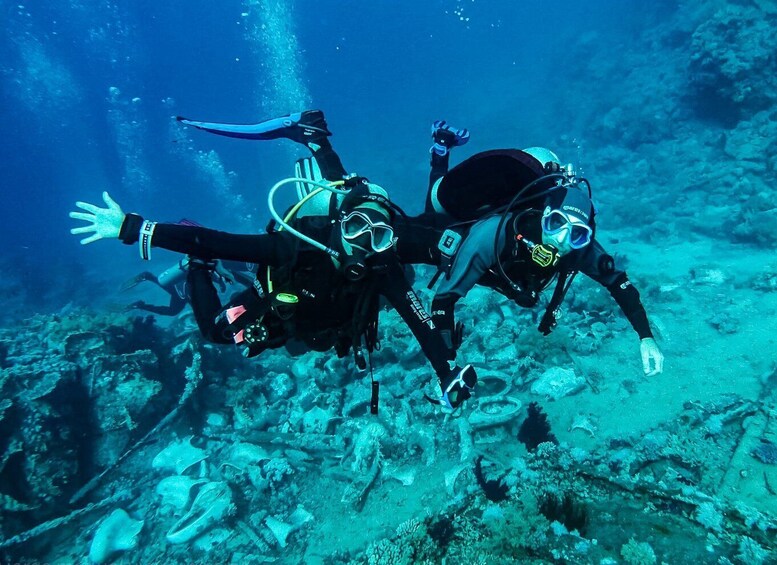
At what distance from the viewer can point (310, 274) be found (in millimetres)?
3518

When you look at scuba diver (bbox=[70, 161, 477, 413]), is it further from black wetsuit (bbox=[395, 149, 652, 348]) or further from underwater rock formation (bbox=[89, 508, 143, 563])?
underwater rock formation (bbox=[89, 508, 143, 563])

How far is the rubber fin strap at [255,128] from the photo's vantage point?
17.3 ft

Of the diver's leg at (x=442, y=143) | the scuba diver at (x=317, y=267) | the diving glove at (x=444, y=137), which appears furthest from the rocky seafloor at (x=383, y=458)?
the diving glove at (x=444, y=137)

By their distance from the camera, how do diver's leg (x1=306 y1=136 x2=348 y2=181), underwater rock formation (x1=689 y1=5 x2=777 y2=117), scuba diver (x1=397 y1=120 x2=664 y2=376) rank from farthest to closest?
underwater rock formation (x1=689 y1=5 x2=777 y2=117) < diver's leg (x1=306 y1=136 x2=348 y2=181) < scuba diver (x1=397 y1=120 x2=664 y2=376)

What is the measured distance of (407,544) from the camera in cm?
338

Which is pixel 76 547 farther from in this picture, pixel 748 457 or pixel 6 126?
pixel 6 126

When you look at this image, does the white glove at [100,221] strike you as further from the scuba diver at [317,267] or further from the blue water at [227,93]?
the blue water at [227,93]

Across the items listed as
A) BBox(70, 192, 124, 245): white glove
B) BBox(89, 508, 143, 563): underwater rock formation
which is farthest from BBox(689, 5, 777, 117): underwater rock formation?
BBox(89, 508, 143, 563): underwater rock formation

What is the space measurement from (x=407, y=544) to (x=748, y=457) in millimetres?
3822

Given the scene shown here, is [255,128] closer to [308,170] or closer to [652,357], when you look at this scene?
[308,170]

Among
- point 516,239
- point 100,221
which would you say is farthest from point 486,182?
point 100,221

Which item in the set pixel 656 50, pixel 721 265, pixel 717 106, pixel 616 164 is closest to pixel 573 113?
pixel 656 50

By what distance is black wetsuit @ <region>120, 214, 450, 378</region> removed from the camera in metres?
3.42

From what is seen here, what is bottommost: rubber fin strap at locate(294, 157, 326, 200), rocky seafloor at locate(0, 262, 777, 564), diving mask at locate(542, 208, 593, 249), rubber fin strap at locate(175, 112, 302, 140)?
rocky seafloor at locate(0, 262, 777, 564)
